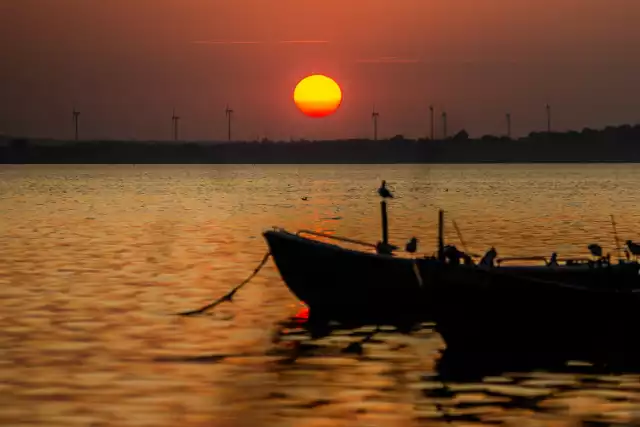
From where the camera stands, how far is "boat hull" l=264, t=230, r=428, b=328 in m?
35.8

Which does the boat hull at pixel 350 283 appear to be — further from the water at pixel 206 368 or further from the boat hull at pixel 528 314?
the boat hull at pixel 528 314

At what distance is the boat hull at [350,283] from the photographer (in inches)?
1409

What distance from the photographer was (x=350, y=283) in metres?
36.4

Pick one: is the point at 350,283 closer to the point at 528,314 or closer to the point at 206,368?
the point at 528,314

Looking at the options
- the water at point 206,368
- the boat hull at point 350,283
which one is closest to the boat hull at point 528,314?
the water at point 206,368

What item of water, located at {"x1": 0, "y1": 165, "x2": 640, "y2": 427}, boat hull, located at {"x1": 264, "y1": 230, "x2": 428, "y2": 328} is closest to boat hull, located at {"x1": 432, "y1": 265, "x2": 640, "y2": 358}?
water, located at {"x1": 0, "y1": 165, "x2": 640, "y2": 427}

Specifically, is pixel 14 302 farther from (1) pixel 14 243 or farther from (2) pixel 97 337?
(1) pixel 14 243

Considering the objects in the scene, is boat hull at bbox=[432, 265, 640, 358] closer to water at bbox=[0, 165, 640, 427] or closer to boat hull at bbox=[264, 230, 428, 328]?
water at bbox=[0, 165, 640, 427]

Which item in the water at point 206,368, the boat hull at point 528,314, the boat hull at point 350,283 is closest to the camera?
the water at point 206,368

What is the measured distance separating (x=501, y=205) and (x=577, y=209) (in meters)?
13.4

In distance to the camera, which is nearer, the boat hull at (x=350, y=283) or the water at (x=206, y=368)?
the water at (x=206, y=368)

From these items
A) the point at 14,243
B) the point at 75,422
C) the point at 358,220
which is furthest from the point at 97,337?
the point at 358,220

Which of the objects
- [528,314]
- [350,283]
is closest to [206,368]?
[528,314]

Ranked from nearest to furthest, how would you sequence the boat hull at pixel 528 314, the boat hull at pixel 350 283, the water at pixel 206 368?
1. the water at pixel 206 368
2. the boat hull at pixel 528 314
3. the boat hull at pixel 350 283
